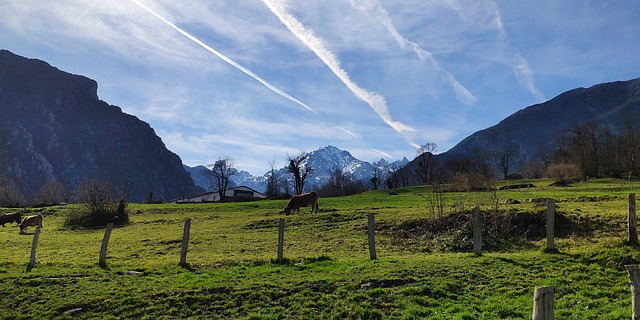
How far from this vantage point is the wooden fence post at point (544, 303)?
212 inches

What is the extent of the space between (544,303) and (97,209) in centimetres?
5161

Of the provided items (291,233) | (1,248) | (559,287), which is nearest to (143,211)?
(1,248)

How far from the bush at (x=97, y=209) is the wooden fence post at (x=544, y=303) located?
49060 millimetres

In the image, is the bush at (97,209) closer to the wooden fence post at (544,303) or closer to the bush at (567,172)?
the wooden fence post at (544,303)

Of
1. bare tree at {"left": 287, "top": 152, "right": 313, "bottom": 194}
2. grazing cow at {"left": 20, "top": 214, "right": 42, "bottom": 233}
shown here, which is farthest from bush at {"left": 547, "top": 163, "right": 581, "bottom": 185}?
grazing cow at {"left": 20, "top": 214, "right": 42, "bottom": 233}

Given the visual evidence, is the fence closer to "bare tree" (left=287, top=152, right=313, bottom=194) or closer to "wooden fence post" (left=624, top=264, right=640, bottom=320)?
"wooden fence post" (left=624, top=264, right=640, bottom=320)

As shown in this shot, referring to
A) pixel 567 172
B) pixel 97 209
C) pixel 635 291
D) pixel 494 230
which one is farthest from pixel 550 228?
pixel 567 172

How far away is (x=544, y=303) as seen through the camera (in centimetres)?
542

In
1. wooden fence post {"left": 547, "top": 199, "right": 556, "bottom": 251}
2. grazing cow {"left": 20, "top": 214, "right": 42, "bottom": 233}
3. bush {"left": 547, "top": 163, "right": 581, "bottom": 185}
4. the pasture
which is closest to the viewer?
the pasture

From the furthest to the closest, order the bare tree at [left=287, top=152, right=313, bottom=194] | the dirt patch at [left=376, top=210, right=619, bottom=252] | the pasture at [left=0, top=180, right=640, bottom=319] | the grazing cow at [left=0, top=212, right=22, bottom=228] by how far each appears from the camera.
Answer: the bare tree at [left=287, top=152, right=313, bottom=194] < the grazing cow at [left=0, top=212, right=22, bottom=228] < the dirt patch at [left=376, top=210, right=619, bottom=252] < the pasture at [left=0, top=180, right=640, bottom=319]

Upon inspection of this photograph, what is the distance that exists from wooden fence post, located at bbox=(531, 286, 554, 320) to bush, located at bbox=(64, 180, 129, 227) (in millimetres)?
49060

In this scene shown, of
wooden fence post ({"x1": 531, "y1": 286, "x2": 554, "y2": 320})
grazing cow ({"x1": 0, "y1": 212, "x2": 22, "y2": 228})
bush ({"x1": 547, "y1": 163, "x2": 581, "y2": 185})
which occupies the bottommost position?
grazing cow ({"x1": 0, "y1": 212, "x2": 22, "y2": 228})

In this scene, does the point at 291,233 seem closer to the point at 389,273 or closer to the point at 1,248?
the point at 389,273

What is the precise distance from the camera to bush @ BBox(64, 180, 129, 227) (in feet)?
156
